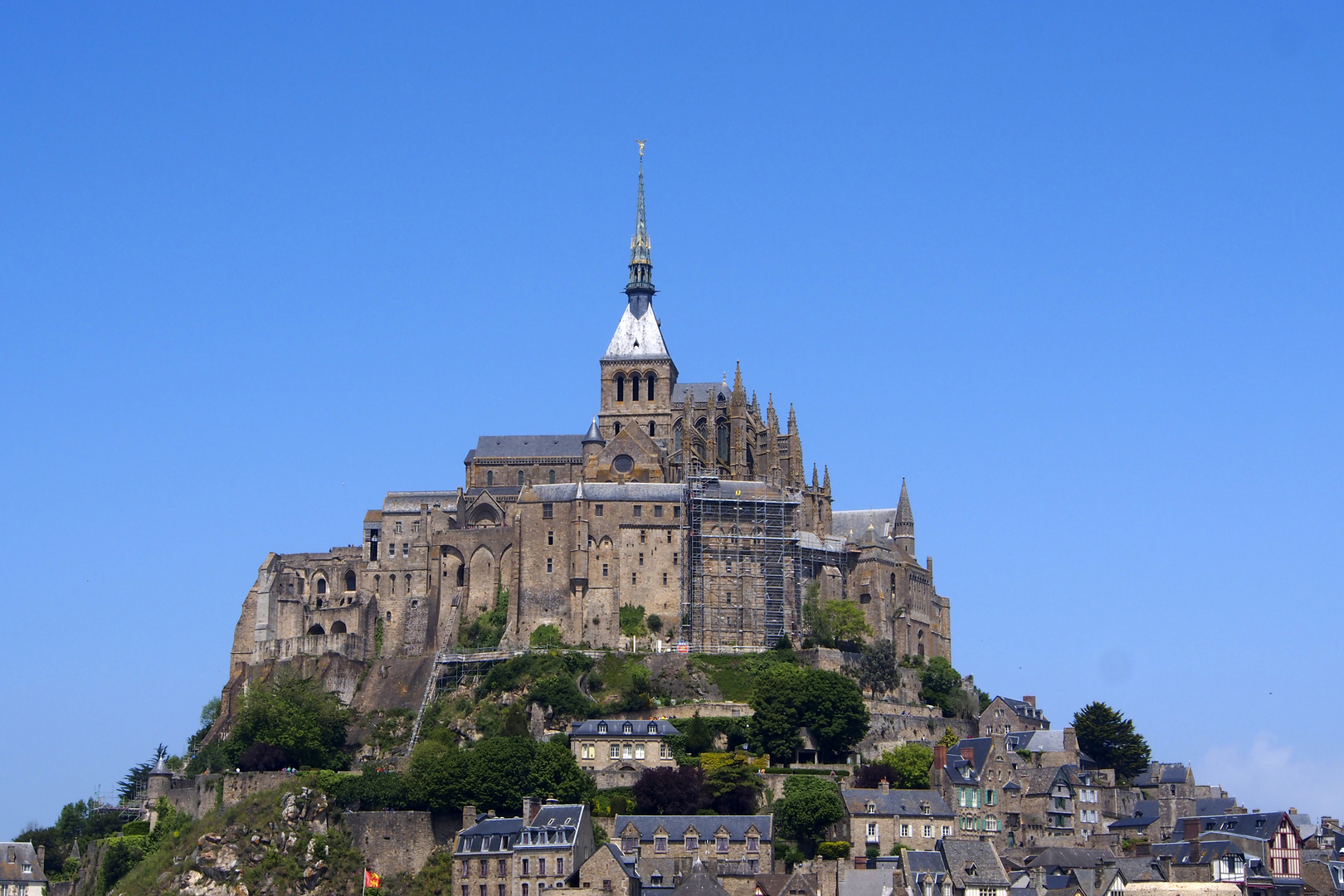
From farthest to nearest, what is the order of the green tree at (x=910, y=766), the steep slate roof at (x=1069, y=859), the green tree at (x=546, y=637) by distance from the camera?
1. the green tree at (x=546, y=637)
2. the green tree at (x=910, y=766)
3. the steep slate roof at (x=1069, y=859)

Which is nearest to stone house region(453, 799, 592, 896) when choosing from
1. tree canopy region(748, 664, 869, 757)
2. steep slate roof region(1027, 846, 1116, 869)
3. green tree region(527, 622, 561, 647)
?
tree canopy region(748, 664, 869, 757)

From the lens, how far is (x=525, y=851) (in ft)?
268

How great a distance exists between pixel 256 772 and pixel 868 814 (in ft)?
94.4

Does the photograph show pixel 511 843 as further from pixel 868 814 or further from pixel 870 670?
pixel 870 670

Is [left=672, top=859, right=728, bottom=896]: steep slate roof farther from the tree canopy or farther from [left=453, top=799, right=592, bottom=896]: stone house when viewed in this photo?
the tree canopy

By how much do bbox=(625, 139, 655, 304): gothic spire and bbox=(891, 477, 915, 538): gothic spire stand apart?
19967 millimetres

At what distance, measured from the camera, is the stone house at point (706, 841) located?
8250 cm

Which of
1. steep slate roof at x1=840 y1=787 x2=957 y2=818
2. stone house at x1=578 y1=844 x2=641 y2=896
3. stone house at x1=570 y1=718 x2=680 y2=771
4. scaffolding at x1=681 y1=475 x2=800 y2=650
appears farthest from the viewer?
scaffolding at x1=681 y1=475 x2=800 y2=650

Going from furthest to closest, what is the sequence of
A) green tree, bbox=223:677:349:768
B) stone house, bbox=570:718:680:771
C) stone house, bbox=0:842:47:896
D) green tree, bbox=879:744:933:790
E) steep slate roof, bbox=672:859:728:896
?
stone house, bbox=0:842:47:896
green tree, bbox=223:677:349:768
green tree, bbox=879:744:933:790
stone house, bbox=570:718:680:771
steep slate roof, bbox=672:859:728:896

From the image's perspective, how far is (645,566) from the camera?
347ft

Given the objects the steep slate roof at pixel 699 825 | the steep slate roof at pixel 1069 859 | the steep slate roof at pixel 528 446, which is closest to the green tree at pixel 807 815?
the steep slate roof at pixel 699 825

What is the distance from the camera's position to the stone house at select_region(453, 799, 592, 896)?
80.9m

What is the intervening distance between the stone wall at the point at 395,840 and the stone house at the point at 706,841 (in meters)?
9.29

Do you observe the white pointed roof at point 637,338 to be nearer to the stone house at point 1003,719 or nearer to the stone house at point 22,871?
the stone house at point 1003,719
